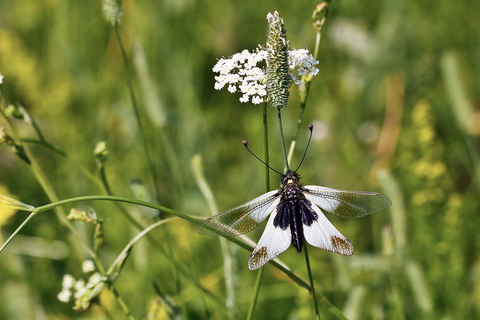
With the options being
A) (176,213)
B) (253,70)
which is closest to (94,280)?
(176,213)

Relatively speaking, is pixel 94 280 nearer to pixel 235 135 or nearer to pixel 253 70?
pixel 253 70

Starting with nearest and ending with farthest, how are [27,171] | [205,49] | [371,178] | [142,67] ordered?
1. [142,67]
2. [371,178]
3. [27,171]
4. [205,49]

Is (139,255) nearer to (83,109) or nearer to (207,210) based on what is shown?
(207,210)

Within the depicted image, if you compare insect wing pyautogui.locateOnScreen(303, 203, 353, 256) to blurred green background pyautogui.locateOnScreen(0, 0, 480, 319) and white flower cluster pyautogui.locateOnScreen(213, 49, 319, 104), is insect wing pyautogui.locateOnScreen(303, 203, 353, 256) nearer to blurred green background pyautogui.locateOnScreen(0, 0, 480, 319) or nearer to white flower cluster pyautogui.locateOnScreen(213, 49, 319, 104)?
white flower cluster pyautogui.locateOnScreen(213, 49, 319, 104)

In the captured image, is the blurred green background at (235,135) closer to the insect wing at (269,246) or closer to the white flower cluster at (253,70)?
the insect wing at (269,246)

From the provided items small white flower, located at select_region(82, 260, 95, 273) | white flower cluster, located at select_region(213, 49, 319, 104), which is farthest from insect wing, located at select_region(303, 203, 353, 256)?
small white flower, located at select_region(82, 260, 95, 273)

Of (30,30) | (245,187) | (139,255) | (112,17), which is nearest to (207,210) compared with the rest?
(245,187)

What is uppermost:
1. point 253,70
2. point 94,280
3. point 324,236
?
point 253,70
